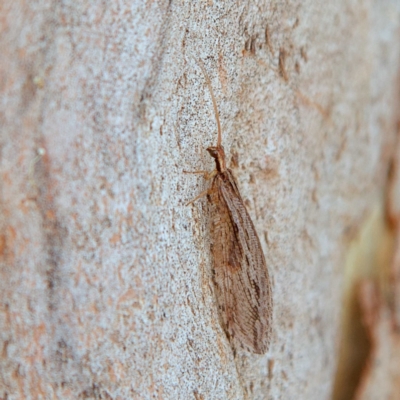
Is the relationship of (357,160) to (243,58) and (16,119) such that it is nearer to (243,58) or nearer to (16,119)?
(243,58)

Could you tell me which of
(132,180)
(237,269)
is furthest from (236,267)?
(132,180)

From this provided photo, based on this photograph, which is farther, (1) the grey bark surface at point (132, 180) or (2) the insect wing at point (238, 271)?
(2) the insect wing at point (238, 271)

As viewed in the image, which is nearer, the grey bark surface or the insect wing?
the grey bark surface

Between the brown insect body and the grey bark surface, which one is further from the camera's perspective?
the brown insect body

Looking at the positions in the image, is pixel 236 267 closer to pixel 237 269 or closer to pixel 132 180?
pixel 237 269

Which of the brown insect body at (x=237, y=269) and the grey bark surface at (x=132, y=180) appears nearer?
the grey bark surface at (x=132, y=180)
